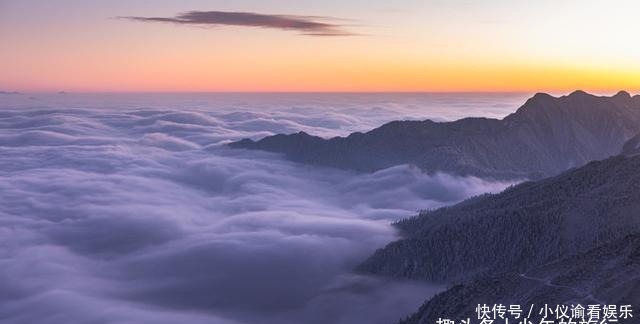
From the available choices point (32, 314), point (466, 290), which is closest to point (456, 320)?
point (466, 290)

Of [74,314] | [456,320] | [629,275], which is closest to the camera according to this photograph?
[629,275]

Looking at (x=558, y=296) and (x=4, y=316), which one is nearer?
(x=558, y=296)

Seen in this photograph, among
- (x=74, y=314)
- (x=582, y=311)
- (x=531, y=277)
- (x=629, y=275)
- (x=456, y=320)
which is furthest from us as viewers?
(x=74, y=314)

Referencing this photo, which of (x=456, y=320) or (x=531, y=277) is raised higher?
(x=531, y=277)

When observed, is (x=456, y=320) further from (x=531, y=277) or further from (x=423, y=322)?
(x=531, y=277)

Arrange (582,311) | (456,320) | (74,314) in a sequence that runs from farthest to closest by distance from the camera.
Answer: (74,314) → (456,320) → (582,311)

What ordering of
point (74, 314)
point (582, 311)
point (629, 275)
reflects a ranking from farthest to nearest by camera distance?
point (74, 314)
point (629, 275)
point (582, 311)

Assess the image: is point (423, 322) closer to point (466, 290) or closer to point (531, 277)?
point (466, 290)

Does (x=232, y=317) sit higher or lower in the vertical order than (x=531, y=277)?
lower

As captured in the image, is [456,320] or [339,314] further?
[339,314]

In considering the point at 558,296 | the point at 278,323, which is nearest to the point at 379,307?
the point at 278,323
